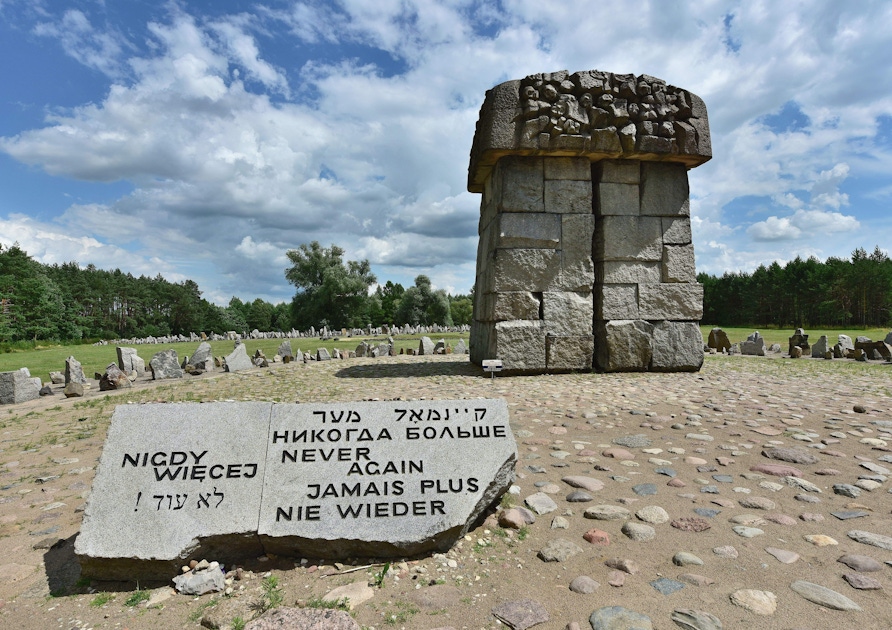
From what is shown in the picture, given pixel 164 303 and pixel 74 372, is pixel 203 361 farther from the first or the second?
pixel 164 303

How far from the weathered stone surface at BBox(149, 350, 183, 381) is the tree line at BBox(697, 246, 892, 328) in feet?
110

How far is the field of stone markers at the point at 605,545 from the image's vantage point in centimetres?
226

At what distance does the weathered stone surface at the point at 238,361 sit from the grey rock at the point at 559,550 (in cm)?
893

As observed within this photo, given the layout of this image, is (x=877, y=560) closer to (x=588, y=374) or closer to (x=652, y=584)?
(x=652, y=584)

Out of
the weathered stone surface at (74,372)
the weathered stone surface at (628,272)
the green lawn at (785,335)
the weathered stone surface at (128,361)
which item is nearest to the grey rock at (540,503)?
the weathered stone surface at (628,272)

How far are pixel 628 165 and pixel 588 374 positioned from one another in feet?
12.4

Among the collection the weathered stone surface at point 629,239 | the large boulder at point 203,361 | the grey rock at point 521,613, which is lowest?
the grey rock at point 521,613

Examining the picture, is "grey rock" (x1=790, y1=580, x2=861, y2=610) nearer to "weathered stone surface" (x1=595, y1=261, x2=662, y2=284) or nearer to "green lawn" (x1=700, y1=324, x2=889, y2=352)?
"weathered stone surface" (x1=595, y1=261, x2=662, y2=284)

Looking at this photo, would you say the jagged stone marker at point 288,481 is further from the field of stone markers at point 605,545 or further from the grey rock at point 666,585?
the grey rock at point 666,585

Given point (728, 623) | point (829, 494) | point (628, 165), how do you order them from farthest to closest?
point (628, 165), point (829, 494), point (728, 623)

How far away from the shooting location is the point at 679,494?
3418 millimetres

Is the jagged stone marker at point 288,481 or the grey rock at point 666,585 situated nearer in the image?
the grey rock at point 666,585

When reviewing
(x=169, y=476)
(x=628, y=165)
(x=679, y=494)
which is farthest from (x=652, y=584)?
(x=628, y=165)

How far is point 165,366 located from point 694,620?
1014cm
